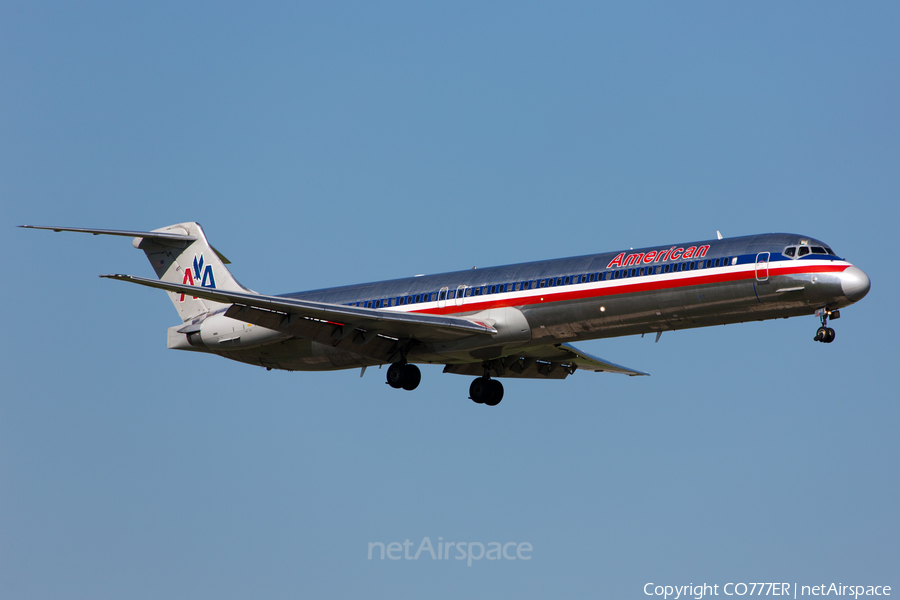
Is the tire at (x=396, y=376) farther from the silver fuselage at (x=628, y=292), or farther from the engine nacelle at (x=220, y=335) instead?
the engine nacelle at (x=220, y=335)

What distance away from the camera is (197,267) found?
3712cm

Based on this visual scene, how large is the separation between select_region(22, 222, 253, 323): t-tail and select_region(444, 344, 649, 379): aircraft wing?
27.6 ft

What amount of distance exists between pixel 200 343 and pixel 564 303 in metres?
12.9

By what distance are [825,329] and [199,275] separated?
21.0 meters

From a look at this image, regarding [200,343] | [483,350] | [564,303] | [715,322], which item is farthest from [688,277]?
[200,343]

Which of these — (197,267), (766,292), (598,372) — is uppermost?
(197,267)

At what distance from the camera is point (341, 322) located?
31.0 metres

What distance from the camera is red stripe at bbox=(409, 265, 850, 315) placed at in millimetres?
26156

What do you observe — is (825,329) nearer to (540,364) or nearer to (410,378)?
(540,364)

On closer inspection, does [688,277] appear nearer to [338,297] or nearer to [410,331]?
[410,331]

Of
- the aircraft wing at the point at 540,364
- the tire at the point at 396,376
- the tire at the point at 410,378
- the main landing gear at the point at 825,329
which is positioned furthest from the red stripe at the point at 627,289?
the aircraft wing at the point at 540,364

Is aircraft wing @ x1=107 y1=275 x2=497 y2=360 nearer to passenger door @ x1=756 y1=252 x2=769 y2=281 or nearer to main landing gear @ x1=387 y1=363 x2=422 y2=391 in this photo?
main landing gear @ x1=387 y1=363 x2=422 y2=391

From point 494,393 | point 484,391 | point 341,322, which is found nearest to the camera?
point 341,322

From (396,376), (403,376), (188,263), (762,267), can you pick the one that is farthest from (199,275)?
(762,267)
